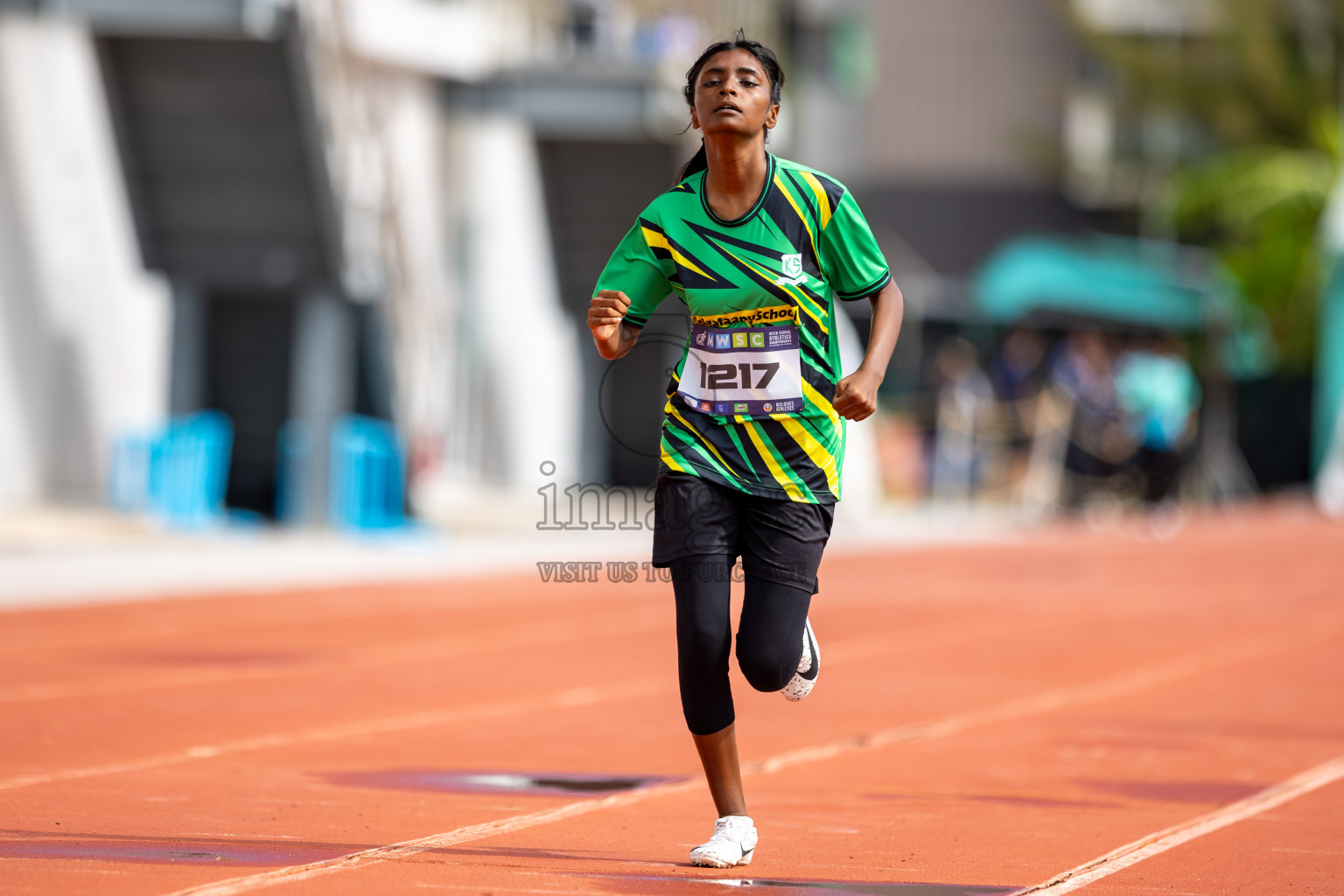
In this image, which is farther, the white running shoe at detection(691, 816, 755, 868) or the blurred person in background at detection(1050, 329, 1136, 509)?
the blurred person in background at detection(1050, 329, 1136, 509)

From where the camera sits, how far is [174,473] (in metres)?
16.6

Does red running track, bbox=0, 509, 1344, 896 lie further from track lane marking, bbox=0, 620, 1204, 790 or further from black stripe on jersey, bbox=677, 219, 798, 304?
black stripe on jersey, bbox=677, 219, 798, 304

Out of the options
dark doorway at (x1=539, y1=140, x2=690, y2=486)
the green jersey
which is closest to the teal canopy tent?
dark doorway at (x1=539, y1=140, x2=690, y2=486)

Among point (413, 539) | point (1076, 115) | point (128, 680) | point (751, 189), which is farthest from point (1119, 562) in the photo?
point (1076, 115)

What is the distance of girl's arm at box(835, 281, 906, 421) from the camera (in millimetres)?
4590

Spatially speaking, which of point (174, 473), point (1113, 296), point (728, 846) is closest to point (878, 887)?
point (728, 846)

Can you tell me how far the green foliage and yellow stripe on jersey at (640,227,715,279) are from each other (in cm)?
2501

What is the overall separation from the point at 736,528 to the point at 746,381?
14.3 inches

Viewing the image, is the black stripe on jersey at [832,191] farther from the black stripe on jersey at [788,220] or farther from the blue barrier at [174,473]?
the blue barrier at [174,473]

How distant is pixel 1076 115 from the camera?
117 ft

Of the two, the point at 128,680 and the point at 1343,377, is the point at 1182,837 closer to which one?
the point at 128,680

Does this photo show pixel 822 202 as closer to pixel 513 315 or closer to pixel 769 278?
pixel 769 278

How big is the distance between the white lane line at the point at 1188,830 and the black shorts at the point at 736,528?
93 cm

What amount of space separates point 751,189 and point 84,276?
14.0m
